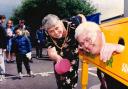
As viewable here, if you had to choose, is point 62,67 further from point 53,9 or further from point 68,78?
point 53,9

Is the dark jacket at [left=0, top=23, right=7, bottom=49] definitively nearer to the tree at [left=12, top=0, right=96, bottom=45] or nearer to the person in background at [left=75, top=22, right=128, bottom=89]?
the person in background at [left=75, top=22, right=128, bottom=89]

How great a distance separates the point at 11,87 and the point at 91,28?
7.76 metres

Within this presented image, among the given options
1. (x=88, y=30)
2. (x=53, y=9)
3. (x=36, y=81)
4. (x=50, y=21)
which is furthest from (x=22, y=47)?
(x=53, y=9)

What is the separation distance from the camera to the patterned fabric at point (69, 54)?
452 centimetres

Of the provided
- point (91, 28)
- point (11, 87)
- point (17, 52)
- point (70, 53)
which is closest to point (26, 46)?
point (17, 52)

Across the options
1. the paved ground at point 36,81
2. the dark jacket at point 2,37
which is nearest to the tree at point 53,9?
the paved ground at point 36,81

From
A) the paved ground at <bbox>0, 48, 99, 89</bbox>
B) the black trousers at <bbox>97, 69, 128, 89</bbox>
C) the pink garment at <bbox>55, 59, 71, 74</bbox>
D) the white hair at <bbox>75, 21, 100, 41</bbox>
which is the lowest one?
the paved ground at <bbox>0, 48, 99, 89</bbox>

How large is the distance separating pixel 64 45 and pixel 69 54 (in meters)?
0.16

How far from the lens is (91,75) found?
462 inches

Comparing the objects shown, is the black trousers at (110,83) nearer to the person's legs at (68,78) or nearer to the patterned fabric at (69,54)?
the patterned fabric at (69,54)

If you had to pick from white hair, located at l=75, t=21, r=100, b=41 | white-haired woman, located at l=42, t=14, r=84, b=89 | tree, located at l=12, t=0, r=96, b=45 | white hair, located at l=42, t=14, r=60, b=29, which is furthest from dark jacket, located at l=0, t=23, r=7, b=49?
tree, located at l=12, t=0, r=96, b=45

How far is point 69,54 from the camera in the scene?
4.71 m

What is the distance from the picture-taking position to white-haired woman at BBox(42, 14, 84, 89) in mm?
3957

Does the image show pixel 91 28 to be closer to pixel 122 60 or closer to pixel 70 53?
pixel 122 60
